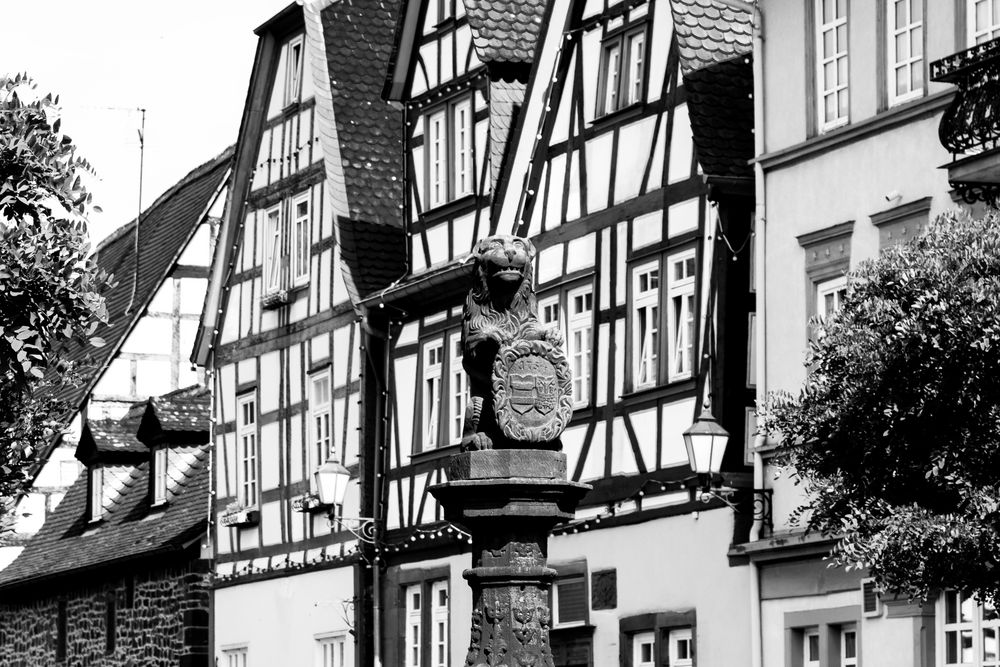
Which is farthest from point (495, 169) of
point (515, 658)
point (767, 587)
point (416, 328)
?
point (515, 658)

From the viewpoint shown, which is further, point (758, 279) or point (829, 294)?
point (758, 279)

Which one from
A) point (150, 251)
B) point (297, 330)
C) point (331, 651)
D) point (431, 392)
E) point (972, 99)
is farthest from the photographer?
point (150, 251)

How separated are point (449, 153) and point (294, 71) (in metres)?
5.13

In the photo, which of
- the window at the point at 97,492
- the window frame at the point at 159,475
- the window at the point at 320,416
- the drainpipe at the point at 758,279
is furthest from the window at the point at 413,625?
the window at the point at 97,492

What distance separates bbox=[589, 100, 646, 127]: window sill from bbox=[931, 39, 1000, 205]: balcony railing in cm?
628

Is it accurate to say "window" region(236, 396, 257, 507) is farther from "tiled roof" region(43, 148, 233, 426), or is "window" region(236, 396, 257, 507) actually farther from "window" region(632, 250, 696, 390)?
"window" region(632, 250, 696, 390)

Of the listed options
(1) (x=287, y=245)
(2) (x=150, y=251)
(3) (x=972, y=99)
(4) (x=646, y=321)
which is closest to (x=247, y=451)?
(1) (x=287, y=245)

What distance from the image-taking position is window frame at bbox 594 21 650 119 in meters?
27.0

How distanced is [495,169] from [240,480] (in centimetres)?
861

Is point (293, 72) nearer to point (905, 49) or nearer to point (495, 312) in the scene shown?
point (905, 49)

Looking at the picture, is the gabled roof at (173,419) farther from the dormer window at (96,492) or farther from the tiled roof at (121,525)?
the dormer window at (96,492)

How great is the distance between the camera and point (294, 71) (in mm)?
36500

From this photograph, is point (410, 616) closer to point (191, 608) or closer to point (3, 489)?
point (191, 608)

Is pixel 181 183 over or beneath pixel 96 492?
over
